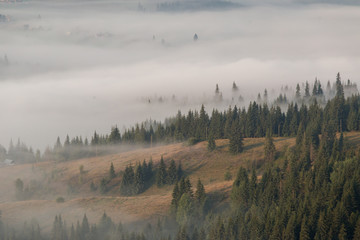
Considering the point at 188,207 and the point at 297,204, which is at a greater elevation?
the point at 297,204

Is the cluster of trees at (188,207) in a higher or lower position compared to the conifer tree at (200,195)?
lower

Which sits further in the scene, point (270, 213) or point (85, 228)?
point (85, 228)

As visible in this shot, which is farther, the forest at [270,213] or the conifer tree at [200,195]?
the conifer tree at [200,195]

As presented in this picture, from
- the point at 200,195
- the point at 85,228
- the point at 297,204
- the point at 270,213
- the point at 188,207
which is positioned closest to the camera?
the point at 270,213

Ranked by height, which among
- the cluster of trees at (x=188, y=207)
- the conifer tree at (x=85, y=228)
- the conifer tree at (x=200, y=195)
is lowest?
the conifer tree at (x=85, y=228)

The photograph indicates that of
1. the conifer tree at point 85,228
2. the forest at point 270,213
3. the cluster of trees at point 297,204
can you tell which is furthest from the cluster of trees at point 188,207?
the conifer tree at point 85,228

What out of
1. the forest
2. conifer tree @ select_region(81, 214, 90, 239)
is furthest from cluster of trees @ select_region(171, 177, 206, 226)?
conifer tree @ select_region(81, 214, 90, 239)

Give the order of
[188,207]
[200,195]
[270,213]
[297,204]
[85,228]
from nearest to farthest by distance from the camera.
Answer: [270,213] → [297,204] → [85,228] → [188,207] → [200,195]

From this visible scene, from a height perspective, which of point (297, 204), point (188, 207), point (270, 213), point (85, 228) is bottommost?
point (85, 228)

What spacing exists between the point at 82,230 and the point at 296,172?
70.3 m

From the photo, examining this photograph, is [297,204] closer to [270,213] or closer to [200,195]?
[270,213]

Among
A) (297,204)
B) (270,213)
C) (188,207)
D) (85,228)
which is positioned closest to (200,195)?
(188,207)

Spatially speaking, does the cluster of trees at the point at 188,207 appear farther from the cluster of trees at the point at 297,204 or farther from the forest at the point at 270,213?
the cluster of trees at the point at 297,204

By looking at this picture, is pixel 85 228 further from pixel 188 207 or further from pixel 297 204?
pixel 297 204
